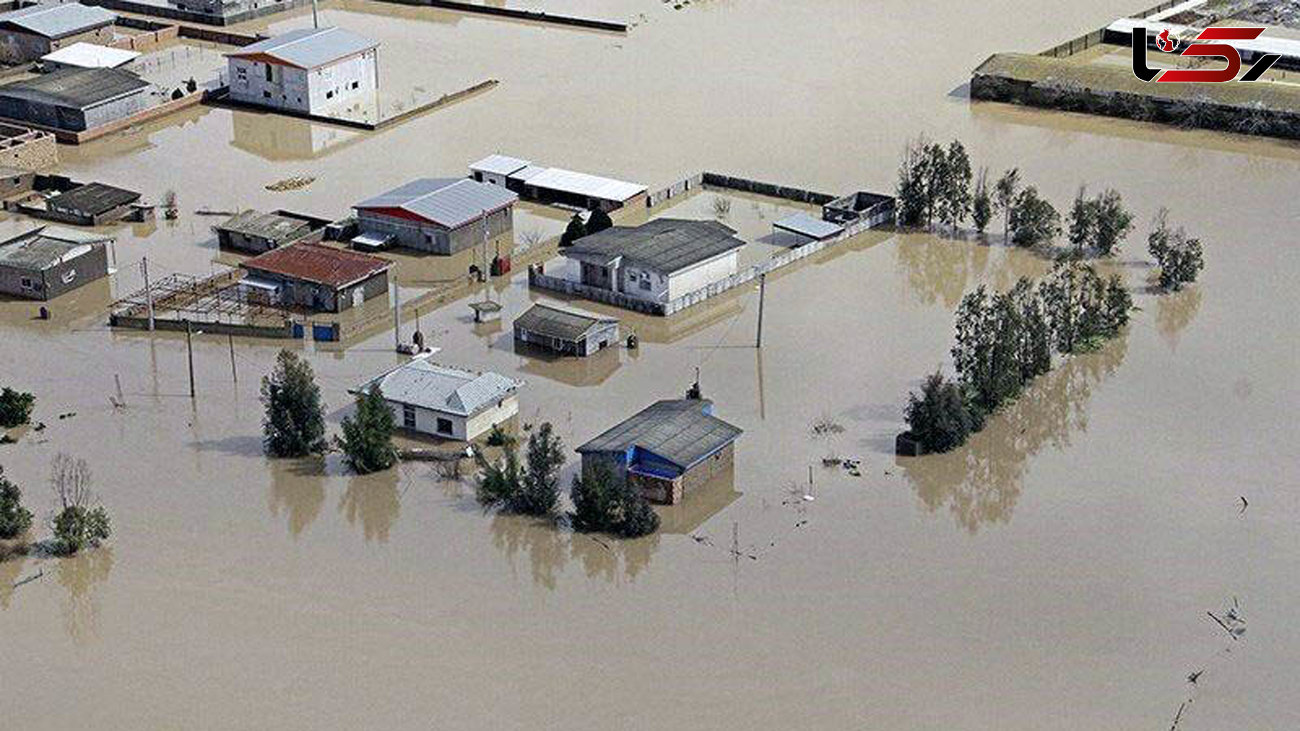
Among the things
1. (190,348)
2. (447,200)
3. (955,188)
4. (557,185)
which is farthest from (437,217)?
(955,188)

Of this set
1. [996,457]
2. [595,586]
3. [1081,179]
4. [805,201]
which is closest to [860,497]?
[996,457]

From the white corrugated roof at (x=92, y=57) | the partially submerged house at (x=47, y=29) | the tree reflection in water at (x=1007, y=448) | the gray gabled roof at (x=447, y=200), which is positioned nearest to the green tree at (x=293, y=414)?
the gray gabled roof at (x=447, y=200)

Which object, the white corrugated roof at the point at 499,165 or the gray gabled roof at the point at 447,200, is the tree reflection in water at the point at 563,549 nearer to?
the gray gabled roof at the point at 447,200

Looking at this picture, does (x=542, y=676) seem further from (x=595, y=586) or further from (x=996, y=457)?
(x=996, y=457)

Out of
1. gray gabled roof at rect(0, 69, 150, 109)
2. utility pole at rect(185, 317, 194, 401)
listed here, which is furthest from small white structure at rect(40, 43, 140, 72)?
utility pole at rect(185, 317, 194, 401)

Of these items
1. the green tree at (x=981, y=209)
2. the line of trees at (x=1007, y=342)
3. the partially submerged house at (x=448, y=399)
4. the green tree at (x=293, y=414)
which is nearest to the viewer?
the green tree at (x=293, y=414)

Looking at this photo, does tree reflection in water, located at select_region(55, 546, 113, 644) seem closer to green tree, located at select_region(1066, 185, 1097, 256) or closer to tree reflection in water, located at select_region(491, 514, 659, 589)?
tree reflection in water, located at select_region(491, 514, 659, 589)

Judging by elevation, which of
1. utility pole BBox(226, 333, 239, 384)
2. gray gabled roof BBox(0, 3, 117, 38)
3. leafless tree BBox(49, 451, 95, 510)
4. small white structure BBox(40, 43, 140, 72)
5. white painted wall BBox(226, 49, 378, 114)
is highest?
gray gabled roof BBox(0, 3, 117, 38)
